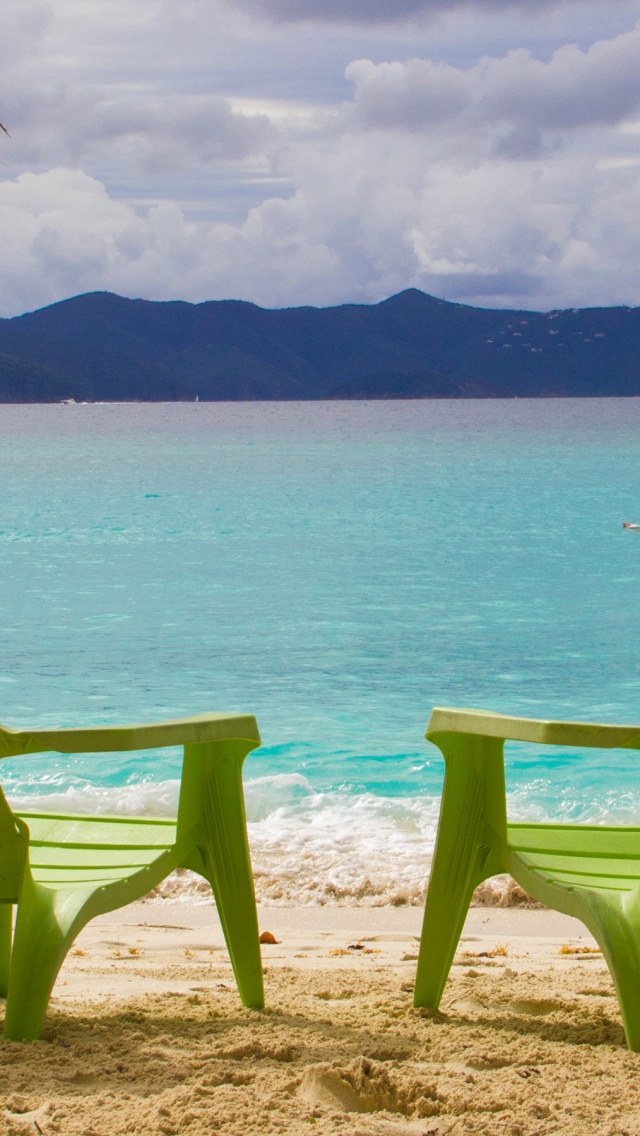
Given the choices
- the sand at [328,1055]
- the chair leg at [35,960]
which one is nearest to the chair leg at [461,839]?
the sand at [328,1055]

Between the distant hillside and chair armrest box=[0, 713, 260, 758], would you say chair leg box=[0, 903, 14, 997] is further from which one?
the distant hillside

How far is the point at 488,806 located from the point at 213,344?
177 metres

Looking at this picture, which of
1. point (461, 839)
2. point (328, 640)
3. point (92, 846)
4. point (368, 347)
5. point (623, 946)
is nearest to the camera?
point (623, 946)

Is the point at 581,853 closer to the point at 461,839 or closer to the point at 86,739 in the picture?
the point at 461,839

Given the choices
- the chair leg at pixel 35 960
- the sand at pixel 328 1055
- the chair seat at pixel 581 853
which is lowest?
the sand at pixel 328 1055

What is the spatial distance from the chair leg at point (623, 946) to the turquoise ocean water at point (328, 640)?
8.60 feet

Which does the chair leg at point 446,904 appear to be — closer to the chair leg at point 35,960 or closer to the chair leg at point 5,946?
the chair leg at point 35,960

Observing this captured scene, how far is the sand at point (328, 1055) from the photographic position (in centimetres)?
208

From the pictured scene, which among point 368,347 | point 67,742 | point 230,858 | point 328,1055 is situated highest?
point 368,347

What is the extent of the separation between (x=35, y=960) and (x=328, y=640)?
32.1 feet

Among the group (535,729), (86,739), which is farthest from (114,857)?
(535,729)

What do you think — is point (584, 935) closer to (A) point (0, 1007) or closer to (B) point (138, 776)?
(A) point (0, 1007)

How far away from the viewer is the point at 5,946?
277cm

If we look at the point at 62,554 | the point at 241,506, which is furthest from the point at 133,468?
the point at 62,554
